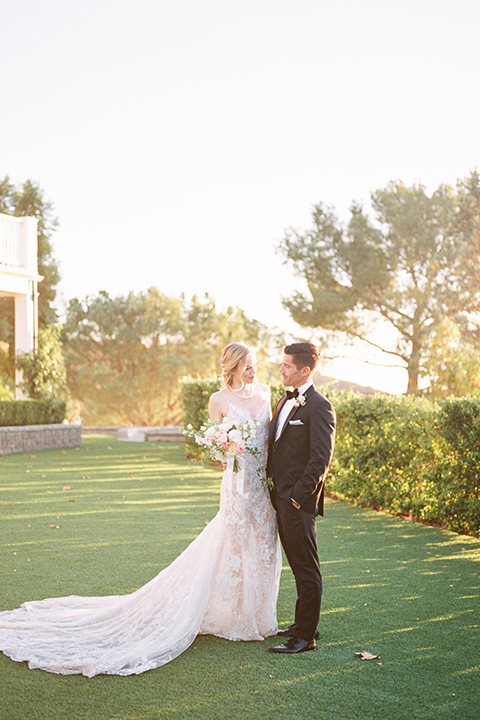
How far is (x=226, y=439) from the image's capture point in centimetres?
462

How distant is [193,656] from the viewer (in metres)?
4.32

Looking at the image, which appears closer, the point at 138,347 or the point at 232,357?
the point at 232,357

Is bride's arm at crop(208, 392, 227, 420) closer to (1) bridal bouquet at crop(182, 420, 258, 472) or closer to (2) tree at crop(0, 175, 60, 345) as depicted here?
(1) bridal bouquet at crop(182, 420, 258, 472)

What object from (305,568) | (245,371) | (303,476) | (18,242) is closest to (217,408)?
(245,371)

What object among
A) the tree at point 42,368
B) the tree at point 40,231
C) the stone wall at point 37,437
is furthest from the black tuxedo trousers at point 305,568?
the tree at point 40,231

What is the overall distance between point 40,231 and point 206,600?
23.4 metres

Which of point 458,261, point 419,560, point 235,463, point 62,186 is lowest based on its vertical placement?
point 419,560

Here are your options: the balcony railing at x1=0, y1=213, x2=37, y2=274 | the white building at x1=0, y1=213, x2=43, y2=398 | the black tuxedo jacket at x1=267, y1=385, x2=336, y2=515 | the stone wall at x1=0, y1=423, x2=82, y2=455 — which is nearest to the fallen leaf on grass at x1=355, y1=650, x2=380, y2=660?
the black tuxedo jacket at x1=267, y1=385, x2=336, y2=515

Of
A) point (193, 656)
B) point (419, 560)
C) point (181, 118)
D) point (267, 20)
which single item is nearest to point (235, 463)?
point (193, 656)

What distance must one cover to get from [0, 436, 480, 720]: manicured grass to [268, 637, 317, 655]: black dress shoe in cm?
5

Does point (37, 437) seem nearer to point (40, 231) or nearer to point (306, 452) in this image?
point (40, 231)

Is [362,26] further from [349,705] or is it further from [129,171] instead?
[349,705]

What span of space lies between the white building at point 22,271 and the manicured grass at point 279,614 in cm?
880

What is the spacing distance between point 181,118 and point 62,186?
626cm
